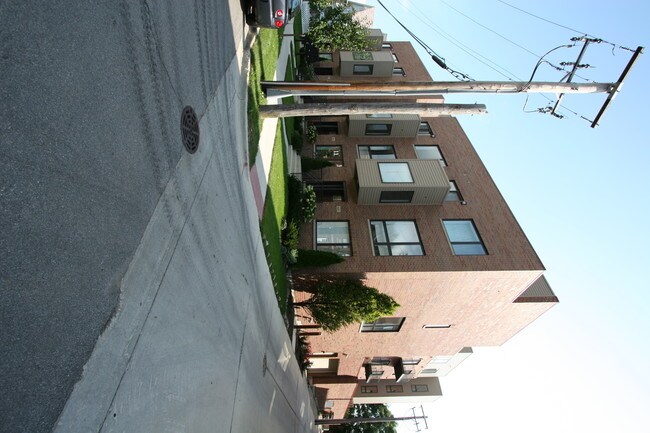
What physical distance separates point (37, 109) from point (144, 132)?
1.57 metres

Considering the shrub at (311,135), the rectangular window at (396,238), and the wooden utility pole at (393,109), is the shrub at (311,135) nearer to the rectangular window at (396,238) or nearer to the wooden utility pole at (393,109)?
the rectangular window at (396,238)

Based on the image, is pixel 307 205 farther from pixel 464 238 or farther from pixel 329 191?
pixel 464 238

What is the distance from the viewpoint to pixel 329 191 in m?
18.0

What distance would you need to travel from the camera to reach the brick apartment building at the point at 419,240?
14.5 m

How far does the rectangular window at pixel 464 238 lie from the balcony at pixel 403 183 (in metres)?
1.26

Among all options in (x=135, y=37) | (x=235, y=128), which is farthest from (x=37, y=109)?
(x=235, y=128)

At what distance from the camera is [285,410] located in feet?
41.9

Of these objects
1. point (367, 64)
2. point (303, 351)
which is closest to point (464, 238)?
point (303, 351)

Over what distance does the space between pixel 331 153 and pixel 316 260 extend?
7515 mm

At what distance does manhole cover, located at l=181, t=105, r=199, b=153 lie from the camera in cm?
573

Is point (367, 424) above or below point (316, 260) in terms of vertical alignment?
above

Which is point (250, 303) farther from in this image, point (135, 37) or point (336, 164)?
point (336, 164)

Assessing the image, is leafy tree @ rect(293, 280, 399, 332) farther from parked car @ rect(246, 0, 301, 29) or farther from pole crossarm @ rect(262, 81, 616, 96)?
parked car @ rect(246, 0, 301, 29)

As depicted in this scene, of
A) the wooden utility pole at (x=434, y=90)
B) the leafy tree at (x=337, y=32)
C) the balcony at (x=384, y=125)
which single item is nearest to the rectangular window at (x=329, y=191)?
the balcony at (x=384, y=125)
